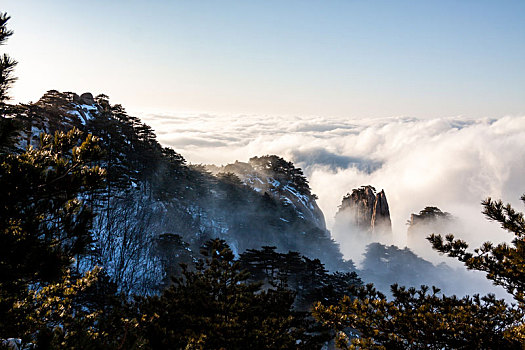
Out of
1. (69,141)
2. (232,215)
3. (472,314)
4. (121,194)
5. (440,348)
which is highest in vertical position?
(69,141)

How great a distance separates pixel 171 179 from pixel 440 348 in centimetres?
3954

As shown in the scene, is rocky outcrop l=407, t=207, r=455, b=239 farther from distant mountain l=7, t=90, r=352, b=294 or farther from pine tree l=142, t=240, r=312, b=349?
pine tree l=142, t=240, r=312, b=349

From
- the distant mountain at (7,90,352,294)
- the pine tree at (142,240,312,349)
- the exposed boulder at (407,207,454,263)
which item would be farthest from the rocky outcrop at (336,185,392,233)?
the pine tree at (142,240,312,349)

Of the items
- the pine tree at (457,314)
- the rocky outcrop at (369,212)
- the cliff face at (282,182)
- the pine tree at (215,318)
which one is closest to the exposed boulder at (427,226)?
the rocky outcrop at (369,212)

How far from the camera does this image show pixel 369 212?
96.4 meters

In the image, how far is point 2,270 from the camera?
20.9 ft

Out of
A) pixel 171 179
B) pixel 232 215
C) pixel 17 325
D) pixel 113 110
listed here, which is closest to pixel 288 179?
pixel 232 215

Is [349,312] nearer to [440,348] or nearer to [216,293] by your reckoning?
[440,348]

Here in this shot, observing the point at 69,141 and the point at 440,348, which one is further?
the point at 440,348

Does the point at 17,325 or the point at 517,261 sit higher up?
the point at 517,261

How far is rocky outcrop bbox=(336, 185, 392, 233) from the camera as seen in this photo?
95.3 meters

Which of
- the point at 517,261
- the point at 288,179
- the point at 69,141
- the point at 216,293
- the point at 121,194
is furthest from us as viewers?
the point at 288,179

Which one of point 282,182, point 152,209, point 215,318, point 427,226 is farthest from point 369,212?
point 215,318

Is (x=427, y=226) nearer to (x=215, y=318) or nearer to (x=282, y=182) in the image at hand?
(x=282, y=182)
